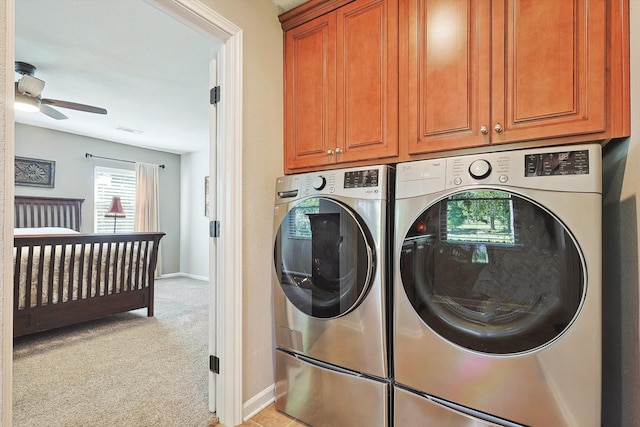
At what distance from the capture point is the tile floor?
158 cm

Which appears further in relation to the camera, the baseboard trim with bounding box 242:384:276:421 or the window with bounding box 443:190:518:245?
the baseboard trim with bounding box 242:384:276:421

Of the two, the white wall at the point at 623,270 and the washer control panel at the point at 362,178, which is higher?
the washer control panel at the point at 362,178

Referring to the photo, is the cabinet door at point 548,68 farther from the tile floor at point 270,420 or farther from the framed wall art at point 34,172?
the framed wall art at point 34,172

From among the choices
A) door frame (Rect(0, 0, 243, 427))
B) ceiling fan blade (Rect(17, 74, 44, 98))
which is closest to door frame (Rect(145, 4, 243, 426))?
door frame (Rect(0, 0, 243, 427))

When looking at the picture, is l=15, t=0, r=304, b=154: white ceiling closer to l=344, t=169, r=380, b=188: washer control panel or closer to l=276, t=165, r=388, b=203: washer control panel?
l=276, t=165, r=388, b=203: washer control panel

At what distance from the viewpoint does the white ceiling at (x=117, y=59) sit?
6.47ft

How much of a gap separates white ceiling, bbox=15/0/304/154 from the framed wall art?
55cm

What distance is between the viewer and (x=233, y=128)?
1.57 meters

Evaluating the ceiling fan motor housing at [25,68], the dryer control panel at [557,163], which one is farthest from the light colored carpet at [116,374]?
the ceiling fan motor housing at [25,68]

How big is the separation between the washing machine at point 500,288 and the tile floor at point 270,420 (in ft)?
2.02

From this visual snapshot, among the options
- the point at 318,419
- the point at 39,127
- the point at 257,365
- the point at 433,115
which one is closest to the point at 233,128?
the point at 433,115

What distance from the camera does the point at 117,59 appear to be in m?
2.55

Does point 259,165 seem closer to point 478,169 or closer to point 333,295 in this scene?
point 333,295

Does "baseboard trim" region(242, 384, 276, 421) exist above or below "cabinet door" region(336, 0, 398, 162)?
below
